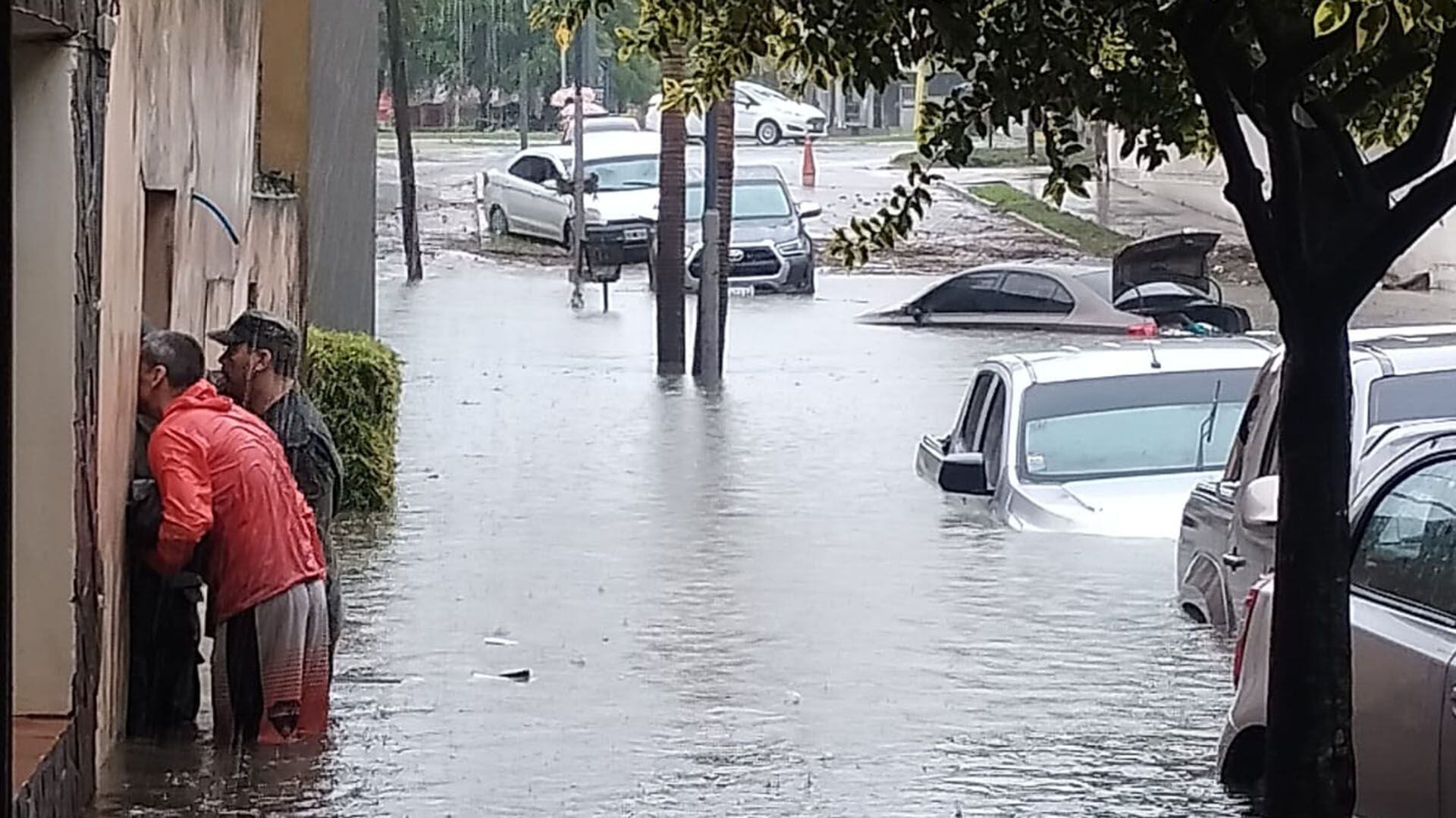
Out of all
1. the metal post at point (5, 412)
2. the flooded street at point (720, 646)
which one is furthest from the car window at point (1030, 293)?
the metal post at point (5, 412)

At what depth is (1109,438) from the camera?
50.0 ft

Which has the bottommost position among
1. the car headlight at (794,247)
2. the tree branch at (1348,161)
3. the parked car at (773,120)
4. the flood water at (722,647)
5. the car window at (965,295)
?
the flood water at (722,647)

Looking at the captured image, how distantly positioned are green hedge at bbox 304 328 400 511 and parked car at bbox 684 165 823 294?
19673 mm

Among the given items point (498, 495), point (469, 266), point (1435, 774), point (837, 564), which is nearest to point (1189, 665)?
point (837, 564)

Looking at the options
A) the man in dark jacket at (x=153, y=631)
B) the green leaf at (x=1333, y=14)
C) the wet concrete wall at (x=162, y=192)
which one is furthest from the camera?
the man in dark jacket at (x=153, y=631)

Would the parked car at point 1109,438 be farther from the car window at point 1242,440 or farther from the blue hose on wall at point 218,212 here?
the blue hose on wall at point 218,212

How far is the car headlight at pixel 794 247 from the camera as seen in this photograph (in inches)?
1465

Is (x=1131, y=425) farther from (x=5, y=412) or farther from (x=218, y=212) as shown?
(x=5, y=412)

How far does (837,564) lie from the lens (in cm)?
1562

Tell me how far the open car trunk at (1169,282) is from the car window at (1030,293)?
741 millimetres

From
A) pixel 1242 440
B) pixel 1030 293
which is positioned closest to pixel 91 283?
pixel 1242 440

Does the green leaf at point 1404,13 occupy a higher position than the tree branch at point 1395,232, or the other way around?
the green leaf at point 1404,13

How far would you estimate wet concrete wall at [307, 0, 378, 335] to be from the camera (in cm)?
1698

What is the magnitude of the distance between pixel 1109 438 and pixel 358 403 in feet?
15.8
